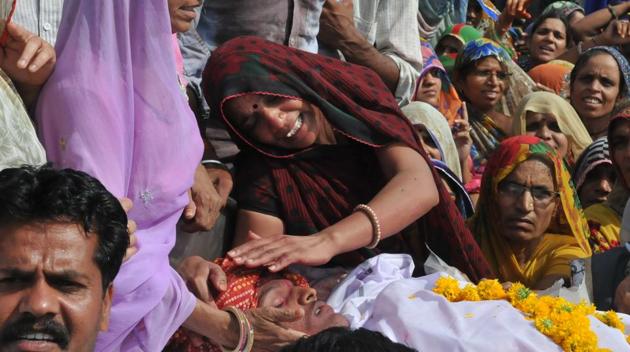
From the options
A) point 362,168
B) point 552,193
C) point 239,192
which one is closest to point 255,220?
point 239,192

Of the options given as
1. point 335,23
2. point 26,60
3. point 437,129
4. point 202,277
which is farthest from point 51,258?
point 437,129

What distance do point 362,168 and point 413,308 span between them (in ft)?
2.40

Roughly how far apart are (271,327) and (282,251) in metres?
0.31

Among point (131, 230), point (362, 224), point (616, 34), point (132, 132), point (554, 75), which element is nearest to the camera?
point (131, 230)

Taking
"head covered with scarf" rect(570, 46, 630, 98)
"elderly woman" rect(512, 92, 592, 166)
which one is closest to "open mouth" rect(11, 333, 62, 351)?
"elderly woman" rect(512, 92, 592, 166)

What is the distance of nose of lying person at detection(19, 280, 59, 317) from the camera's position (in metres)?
2.43

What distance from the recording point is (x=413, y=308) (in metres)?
3.59

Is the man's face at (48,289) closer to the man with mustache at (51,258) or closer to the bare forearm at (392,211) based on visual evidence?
the man with mustache at (51,258)

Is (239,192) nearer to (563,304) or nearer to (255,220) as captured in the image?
(255,220)

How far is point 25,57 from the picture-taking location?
304 cm

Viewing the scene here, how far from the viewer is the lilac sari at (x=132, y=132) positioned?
311 cm

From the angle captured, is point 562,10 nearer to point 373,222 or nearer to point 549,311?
point 373,222

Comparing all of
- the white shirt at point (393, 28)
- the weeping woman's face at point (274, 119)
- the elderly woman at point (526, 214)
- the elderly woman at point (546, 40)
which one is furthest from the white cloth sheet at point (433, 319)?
the elderly woman at point (546, 40)

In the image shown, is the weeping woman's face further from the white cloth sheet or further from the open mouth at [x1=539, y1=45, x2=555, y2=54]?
the open mouth at [x1=539, y1=45, x2=555, y2=54]
